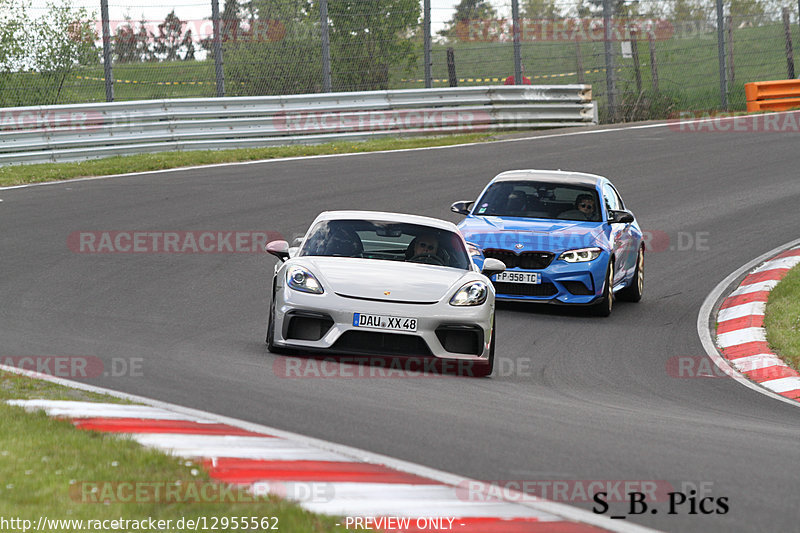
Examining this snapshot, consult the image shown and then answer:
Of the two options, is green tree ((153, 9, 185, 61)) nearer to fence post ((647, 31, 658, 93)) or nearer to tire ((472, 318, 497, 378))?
fence post ((647, 31, 658, 93))

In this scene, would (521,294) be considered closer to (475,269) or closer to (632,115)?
(475,269)

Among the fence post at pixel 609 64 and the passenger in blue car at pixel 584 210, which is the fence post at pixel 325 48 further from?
the passenger in blue car at pixel 584 210

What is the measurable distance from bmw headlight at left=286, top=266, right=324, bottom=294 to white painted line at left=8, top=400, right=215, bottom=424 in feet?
7.84

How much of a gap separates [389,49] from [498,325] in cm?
1376

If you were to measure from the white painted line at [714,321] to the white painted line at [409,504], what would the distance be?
4.83 metres

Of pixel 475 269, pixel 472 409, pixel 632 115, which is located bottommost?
pixel 472 409

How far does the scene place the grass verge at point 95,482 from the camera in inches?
169

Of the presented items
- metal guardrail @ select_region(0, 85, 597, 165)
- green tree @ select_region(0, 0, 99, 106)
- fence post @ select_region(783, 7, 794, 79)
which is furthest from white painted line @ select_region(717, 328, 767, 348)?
fence post @ select_region(783, 7, 794, 79)

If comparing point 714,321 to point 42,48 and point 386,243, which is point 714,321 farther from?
point 42,48

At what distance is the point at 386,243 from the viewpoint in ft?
31.9

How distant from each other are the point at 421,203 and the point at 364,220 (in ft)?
25.4

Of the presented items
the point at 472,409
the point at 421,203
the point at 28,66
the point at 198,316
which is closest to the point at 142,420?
the point at 472,409

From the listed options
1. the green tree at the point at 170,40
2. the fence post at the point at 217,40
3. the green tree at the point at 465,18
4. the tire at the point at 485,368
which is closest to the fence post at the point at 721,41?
the green tree at the point at 465,18

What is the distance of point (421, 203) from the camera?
17406 mm
